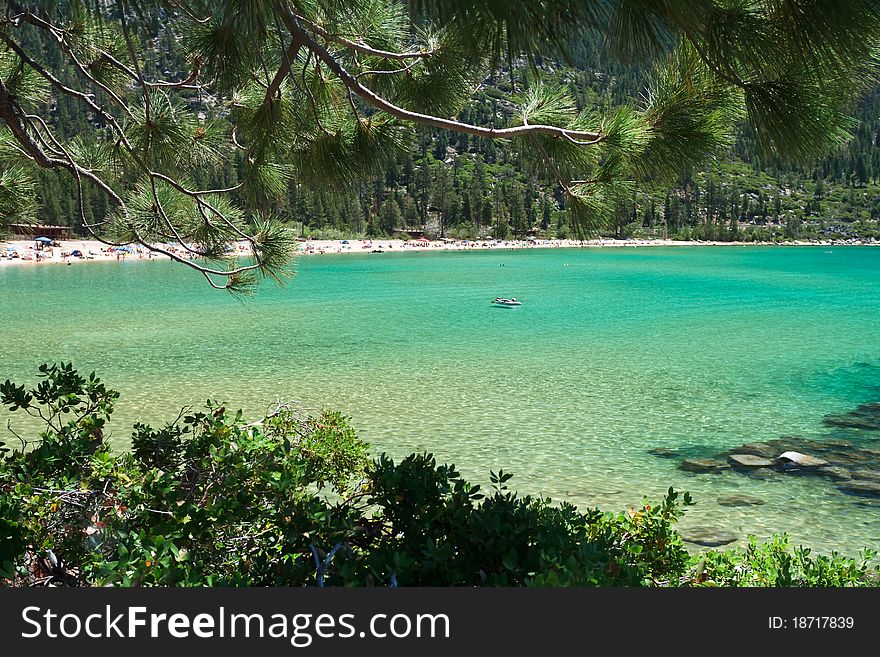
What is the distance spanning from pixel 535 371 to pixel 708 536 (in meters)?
6.40

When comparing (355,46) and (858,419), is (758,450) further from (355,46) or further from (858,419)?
(355,46)

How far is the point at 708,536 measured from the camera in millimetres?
4617

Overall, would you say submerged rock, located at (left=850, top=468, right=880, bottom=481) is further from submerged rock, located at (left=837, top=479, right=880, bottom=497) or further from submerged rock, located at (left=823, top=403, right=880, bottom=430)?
submerged rock, located at (left=823, top=403, right=880, bottom=430)

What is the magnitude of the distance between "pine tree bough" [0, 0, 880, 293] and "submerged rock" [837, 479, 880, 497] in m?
3.96

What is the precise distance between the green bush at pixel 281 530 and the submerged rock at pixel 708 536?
2.09m

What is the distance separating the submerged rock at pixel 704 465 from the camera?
6110 mm

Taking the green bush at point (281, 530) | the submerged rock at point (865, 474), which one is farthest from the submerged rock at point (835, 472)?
the green bush at point (281, 530)

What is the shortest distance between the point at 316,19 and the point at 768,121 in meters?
1.83

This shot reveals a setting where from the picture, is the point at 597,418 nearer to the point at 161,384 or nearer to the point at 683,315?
the point at 161,384

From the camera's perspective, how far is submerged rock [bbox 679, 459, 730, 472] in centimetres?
611

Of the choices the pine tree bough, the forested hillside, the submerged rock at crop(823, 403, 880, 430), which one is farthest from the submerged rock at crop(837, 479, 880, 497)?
the forested hillside

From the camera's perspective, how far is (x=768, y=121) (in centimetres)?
187

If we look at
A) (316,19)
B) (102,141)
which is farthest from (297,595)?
(102,141)

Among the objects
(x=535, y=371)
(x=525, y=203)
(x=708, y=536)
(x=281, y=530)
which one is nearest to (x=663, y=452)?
(x=708, y=536)
